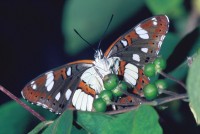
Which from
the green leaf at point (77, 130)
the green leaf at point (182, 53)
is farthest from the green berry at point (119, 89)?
the green leaf at point (182, 53)

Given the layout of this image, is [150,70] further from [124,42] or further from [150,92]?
[124,42]

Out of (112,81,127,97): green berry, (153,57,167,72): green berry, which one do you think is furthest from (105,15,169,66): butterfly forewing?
(112,81,127,97): green berry

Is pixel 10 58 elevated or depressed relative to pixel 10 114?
depressed

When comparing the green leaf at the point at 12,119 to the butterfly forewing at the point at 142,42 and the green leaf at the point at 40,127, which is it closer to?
the green leaf at the point at 40,127

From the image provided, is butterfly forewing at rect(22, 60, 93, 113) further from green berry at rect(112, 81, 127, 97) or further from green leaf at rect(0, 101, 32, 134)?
green berry at rect(112, 81, 127, 97)

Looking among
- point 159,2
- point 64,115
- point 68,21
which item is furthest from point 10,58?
point 64,115

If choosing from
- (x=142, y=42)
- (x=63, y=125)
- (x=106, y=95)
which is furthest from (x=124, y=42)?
(x=63, y=125)

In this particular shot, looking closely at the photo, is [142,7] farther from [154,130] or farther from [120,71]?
[154,130]
